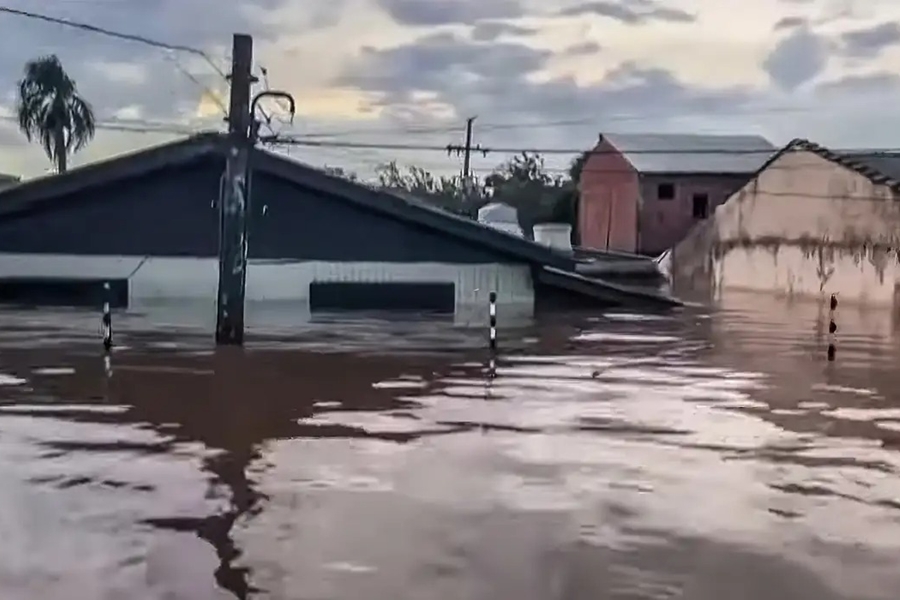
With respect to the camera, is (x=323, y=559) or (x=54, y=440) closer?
(x=323, y=559)

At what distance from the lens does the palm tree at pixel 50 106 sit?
4297 centimetres

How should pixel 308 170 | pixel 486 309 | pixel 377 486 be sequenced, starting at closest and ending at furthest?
1. pixel 377 486
2. pixel 308 170
3. pixel 486 309

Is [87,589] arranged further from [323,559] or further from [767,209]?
[767,209]

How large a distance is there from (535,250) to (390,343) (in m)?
9.08

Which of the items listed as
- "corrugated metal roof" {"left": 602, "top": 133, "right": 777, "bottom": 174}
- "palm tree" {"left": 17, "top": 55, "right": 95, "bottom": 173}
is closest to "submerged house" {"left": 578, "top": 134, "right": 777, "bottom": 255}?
"corrugated metal roof" {"left": 602, "top": 133, "right": 777, "bottom": 174}

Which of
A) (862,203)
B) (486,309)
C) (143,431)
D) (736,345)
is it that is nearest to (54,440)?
(143,431)

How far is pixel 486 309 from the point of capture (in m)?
32.0

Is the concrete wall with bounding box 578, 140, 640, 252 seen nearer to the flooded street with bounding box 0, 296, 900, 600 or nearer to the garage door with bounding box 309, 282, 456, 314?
the garage door with bounding box 309, 282, 456, 314

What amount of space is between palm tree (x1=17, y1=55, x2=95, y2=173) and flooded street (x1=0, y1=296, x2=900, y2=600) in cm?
2425

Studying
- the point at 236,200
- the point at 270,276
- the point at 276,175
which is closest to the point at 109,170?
the point at 276,175

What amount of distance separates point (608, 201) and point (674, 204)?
392cm

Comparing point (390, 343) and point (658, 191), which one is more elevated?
point (658, 191)

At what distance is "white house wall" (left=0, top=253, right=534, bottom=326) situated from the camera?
30.5 m

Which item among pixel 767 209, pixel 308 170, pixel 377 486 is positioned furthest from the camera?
pixel 767 209
